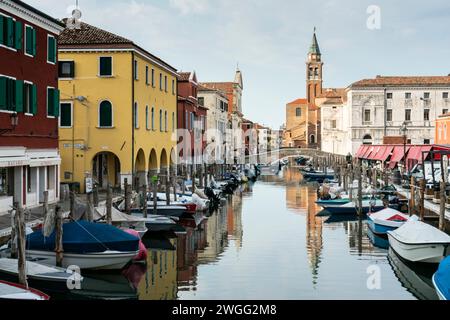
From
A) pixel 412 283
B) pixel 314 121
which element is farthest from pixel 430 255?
pixel 314 121

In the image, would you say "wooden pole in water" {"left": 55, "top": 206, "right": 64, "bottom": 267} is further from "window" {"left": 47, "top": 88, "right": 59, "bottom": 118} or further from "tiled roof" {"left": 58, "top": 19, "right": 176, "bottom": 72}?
"tiled roof" {"left": 58, "top": 19, "right": 176, "bottom": 72}

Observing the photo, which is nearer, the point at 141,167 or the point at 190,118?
the point at 141,167

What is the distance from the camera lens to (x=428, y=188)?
2683 cm

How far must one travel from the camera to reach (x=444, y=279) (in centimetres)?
1098

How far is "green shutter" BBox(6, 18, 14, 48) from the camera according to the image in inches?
749

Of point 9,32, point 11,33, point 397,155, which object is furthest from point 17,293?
point 397,155

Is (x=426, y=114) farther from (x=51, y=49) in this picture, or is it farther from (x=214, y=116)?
(x=51, y=49)

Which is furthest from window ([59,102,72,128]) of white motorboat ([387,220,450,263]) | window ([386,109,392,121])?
window ([386,109,392,121])

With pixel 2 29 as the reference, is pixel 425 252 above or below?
below

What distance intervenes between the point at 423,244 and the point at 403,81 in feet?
159

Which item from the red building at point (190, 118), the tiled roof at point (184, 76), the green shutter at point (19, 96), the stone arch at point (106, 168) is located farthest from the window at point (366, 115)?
the green shutter at point (19, 96)

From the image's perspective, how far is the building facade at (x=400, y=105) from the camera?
202ft

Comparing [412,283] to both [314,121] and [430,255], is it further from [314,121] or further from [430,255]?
[314,121]

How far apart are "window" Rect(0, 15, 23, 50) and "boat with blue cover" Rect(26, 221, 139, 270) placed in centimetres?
691
